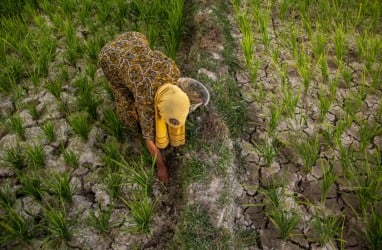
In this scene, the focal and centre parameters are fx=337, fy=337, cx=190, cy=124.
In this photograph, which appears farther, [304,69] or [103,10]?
[103,10]

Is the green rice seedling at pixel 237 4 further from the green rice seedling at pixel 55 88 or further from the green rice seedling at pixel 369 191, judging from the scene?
the green rice seedling at pixel 369 191

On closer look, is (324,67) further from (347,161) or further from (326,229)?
(326,229)

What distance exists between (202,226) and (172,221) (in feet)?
0.75

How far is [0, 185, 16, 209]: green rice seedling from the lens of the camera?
194cm

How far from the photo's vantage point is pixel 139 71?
1820mm

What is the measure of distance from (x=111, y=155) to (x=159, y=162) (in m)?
0.32

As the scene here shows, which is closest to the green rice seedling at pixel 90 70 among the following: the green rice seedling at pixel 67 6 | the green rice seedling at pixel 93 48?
the green rice seedling at pixel 93 48

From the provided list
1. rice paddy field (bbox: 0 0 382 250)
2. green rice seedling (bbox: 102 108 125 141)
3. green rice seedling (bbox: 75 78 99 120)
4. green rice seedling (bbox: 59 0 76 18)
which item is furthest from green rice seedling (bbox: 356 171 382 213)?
green rice seedling (bbox: 59 0 76 18)

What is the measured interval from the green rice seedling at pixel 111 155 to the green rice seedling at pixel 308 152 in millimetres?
1189

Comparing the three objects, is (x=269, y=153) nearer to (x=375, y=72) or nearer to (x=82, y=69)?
(x=375, y=72)

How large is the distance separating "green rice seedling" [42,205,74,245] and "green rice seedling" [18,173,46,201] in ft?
0.42

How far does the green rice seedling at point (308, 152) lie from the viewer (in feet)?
6.87

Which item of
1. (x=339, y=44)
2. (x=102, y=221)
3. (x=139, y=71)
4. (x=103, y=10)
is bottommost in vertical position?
(x=102, y=221)

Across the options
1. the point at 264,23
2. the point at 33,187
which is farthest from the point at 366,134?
the point at 33,187
